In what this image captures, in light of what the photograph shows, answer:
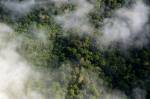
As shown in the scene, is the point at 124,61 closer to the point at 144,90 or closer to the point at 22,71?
the point at 144,90

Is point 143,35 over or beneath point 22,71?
over

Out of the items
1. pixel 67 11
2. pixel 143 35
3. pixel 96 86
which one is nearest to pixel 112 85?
pixel 96 86

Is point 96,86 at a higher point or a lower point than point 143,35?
lower

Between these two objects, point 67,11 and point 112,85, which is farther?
point 67,11

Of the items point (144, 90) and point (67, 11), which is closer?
point (144, 90)

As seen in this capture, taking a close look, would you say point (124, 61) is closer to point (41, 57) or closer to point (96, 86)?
point (96, 86)

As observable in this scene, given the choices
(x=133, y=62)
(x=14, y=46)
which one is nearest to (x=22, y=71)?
(x=14, y=46)
